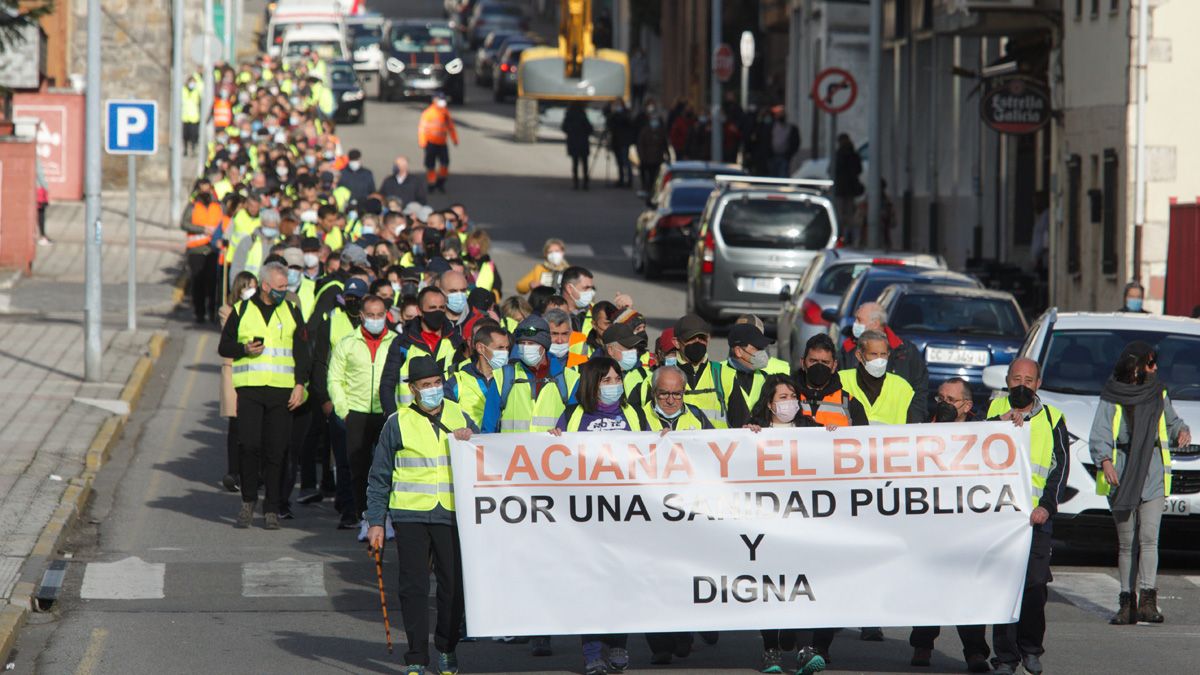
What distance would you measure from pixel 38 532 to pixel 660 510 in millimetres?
5507

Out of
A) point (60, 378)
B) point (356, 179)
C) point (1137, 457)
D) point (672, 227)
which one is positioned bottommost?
point (60, 378)

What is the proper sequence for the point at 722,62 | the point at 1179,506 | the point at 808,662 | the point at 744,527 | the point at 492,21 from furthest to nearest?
the point at 492,21, the point at 722,62, the point at 1179,506, the point at 744,527, the point at 808,662

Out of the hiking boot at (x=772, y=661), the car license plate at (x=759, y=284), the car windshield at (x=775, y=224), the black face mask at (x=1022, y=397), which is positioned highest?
the car windshield at (x=775, y=224)

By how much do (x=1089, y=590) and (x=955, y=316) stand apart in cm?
679

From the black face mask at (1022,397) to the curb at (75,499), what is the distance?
5.38 m

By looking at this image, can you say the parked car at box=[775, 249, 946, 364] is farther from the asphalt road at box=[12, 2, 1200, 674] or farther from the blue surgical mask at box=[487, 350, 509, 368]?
the blue surgical mask at box=[487, 350, 509, 368]

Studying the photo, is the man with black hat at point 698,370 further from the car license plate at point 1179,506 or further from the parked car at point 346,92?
the parked car at point 346,92

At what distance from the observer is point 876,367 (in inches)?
504

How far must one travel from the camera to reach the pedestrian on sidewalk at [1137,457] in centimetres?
1337

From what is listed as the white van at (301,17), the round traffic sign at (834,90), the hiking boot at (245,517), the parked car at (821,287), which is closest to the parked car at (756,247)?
the parked car at (821,287)

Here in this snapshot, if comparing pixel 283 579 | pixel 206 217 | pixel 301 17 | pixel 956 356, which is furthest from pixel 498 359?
pixel 301 17

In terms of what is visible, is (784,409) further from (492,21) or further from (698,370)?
(492,21)

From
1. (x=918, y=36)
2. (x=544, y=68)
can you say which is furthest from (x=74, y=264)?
(x=544, y=68)

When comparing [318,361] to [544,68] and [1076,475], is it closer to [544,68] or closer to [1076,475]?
[1076,475]
